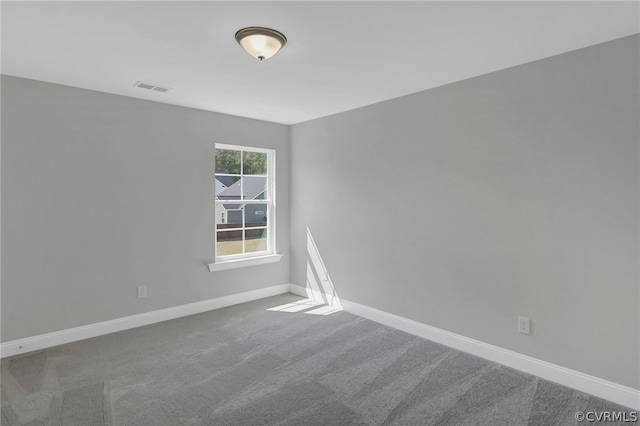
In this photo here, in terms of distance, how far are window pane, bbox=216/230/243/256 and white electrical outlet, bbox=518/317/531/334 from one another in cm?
329

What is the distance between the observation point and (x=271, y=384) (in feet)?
8.57

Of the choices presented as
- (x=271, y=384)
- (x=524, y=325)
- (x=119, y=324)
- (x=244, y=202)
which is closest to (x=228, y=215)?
(x=244, y=202)

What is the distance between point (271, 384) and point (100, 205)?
7.99 ft

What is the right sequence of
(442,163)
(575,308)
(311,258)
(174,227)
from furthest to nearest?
(311,258) → (174,227) → (442,163) → (575,308)

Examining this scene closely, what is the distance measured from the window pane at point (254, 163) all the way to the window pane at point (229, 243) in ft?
2.76

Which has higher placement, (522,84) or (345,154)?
(522,84)

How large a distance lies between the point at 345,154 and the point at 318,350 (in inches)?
88.7

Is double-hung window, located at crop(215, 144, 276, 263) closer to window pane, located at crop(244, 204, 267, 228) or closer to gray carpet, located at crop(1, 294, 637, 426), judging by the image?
window pane, located at crop(244, 204, 267, 228)

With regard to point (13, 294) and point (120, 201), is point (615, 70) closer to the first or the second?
point (120, 201)

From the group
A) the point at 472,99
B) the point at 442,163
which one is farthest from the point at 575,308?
the point at 472,99

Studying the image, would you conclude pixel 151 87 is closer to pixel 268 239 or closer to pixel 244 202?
pixel 244 202

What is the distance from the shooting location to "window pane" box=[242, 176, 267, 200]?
472 cm

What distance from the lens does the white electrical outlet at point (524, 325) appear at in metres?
2.76

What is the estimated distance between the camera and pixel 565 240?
2578 millimetres
